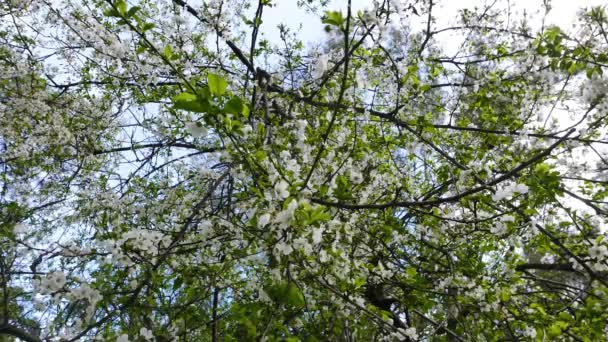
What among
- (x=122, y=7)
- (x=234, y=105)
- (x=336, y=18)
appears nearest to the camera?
(x=234, y=105)

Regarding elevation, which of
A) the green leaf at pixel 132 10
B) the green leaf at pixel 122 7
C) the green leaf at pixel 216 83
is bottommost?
the green leaf at pixel 216 83

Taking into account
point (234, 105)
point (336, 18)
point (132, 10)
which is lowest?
point (234, 105)

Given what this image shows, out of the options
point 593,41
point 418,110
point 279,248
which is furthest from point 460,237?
point 279,248

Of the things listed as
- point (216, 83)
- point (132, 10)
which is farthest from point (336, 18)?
point (132, 10)

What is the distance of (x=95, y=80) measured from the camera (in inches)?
238

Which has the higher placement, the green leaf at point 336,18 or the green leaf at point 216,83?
the green leaf at point 336,18

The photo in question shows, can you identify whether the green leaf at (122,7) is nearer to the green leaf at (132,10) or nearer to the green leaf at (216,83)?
the green leaf at (132,10)

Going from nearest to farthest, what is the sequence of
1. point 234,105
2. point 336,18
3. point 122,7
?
1. point 234,105
2. point 336,18
3. point 122,7

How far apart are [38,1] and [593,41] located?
5.76 m

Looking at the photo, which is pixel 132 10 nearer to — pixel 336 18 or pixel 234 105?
pixel 234 105

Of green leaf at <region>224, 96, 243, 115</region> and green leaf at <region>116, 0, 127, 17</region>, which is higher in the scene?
green leaf at <region>116, 0, 127, 17</region>

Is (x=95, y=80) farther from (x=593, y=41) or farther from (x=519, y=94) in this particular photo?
(x=593, y=41)

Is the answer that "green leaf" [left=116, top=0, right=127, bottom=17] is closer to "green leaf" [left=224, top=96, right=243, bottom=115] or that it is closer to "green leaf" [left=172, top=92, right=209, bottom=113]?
"green leaf" [left=172, top=92, right=209, bottom=113]

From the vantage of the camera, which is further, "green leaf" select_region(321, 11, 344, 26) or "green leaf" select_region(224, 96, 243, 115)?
"green leaf" select_region(321, 11, 344, 26)
